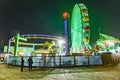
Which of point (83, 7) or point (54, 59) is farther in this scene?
point (83, 7)

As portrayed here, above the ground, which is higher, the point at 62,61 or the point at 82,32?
the point at 82,32

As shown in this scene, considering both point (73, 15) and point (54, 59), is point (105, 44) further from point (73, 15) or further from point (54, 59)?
point (54, 59)

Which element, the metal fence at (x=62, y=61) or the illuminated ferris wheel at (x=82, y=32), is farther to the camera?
the illuminated ferris wheel at (x=82, y=32)

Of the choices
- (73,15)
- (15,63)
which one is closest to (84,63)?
(15,63)

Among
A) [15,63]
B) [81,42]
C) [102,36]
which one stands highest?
[102,36]

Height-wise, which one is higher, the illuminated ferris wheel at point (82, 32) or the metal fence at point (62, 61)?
the illuminated ferris wheel at point (82, 32)

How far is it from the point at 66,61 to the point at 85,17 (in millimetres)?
18111

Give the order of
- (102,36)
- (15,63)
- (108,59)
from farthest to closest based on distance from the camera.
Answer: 1. (102,36)
2. (15,63)
3. (108,59)

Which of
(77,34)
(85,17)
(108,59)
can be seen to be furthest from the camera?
(77,34)

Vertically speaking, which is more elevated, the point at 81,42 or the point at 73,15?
the point at 73,15

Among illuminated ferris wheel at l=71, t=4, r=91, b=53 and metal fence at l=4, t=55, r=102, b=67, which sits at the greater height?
illuminated ferris wheel at l=71, t=4, r=91, b=53

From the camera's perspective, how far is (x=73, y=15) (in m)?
46.2

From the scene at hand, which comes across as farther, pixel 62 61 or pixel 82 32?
pixel 82 32

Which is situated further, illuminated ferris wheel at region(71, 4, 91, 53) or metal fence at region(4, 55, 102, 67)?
illuminated ferris wheel at region(71, 4, 91, 53)
